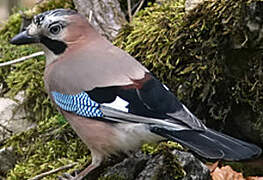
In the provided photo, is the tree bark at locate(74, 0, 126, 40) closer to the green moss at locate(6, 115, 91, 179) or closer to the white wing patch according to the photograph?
the green moss at locate(6, 115, 91, 179)

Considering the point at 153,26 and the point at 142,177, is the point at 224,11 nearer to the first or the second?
the point at 153,26

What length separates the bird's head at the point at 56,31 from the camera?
10.3ft

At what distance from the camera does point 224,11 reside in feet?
12.0

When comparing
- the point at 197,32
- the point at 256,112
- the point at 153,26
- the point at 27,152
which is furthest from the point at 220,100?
the point at 27,152

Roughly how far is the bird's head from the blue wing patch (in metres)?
0.36

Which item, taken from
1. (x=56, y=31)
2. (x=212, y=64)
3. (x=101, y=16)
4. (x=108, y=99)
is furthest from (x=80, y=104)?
(x=101, y=16)

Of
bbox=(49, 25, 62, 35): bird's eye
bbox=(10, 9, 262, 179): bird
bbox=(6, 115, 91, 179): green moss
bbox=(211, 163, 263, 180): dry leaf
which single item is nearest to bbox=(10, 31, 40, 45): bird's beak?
bbox=(10, 9, 262, 179): bird

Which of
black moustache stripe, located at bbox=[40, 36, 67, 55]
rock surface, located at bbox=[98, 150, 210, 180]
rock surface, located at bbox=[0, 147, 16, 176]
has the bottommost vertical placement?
rock surface, located at bbox=[0, 147, 16, 176]

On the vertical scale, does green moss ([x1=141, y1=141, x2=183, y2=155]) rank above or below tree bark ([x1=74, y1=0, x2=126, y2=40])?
below

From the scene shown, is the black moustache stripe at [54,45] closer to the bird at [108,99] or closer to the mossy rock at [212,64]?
the bird at [108,99]

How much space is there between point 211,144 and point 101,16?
89.1 inches

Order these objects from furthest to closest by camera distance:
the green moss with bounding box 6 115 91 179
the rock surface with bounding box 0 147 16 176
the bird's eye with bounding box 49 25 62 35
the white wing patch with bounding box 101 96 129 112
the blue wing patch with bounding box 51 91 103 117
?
the rock surface with bounding box 0 147 16 176, the green moss with bounding box 6 115 91 179, the bird's eye with bounding box 49 25 62 35, the blue wing patch with bounding box 51 91 103 117, the white wing patch with bounding box 101 96 129 112

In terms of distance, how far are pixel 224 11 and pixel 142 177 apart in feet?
4.76

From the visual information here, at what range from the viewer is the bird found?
2.68 metres
